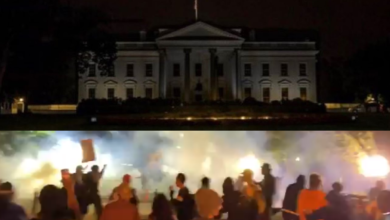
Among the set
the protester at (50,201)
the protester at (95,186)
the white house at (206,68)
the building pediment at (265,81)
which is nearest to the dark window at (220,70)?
the white house at (206,68)

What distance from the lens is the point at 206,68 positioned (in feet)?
213

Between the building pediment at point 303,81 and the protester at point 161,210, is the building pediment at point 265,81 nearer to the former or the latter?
the building pediment at point 303,81

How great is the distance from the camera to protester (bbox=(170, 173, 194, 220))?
10656 millimetres

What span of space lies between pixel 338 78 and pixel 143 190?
6101 centimetres

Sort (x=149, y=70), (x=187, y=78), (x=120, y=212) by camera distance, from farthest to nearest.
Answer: (x=149, y=70)
(x=187, y=78)
(x=120, y=212)

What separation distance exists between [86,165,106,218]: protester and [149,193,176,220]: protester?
1438 mm

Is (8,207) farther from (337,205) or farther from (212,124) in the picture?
(212,124)

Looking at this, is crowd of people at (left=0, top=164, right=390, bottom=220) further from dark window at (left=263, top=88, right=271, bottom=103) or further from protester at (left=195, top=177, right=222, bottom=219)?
dark window at (left=263, top=88, right=271, bottom=103)

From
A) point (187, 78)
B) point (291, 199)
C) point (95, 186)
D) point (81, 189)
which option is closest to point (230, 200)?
point (291, 199)

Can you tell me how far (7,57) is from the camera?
34.2 m

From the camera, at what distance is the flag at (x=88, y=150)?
1205 centimetres

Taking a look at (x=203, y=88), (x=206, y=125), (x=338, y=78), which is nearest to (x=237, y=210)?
(x=206, y=125)

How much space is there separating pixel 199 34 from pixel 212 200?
5171 cm

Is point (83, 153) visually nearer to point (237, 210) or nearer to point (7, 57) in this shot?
point (237, 210)
